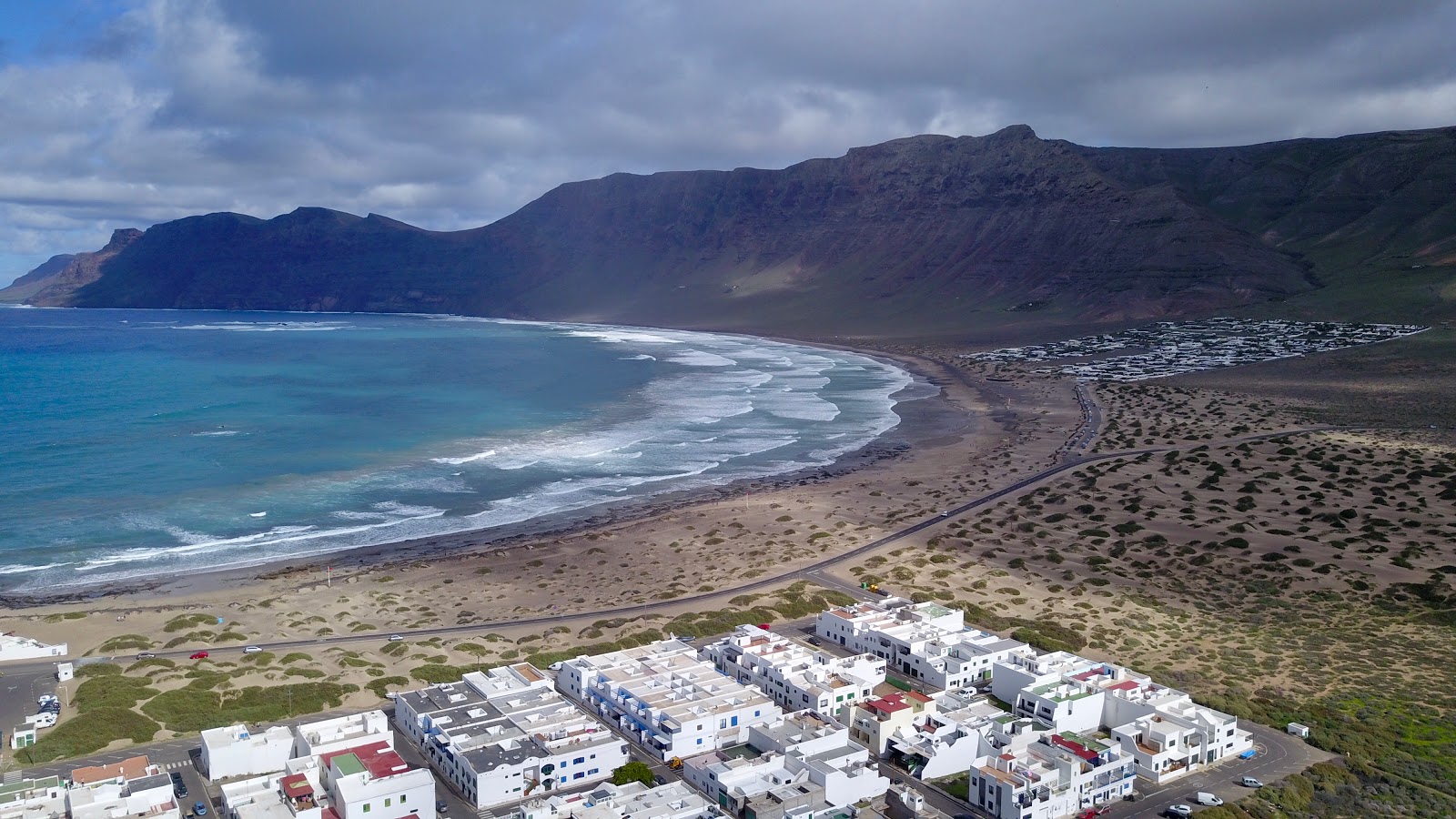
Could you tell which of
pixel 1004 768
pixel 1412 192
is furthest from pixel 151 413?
pixel 1412 192

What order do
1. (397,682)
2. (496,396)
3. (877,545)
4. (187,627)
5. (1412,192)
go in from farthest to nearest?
1. (1412,192)
2. (496,396)
3. (877,545)
4. (187,627)
5. (397,682)

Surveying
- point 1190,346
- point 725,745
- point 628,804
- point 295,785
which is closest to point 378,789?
point 295,785

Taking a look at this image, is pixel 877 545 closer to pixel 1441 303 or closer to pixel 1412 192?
pixel 1441 303

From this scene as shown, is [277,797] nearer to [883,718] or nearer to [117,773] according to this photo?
[117,773]

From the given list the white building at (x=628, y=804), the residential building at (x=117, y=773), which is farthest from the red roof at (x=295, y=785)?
the white building at (x=628, y=804)

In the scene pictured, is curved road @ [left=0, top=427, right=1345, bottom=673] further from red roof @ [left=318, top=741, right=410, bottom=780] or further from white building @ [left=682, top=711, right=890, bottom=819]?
white building @ [left=682, top=711, right=890, bottom=819]

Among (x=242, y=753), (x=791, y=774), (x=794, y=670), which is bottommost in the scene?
(x=791, y=774)
